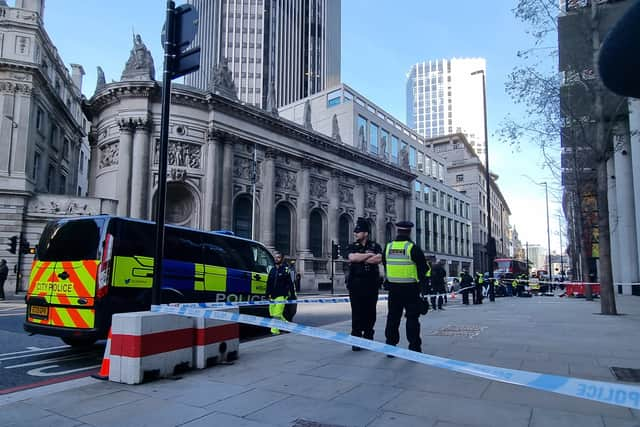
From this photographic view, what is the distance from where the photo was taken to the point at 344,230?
4334 cm

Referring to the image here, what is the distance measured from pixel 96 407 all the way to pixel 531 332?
26.2 ft

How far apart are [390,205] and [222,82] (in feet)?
83.6

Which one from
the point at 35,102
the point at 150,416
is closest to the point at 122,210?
the point at 35,102

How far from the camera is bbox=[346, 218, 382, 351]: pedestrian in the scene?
654 centimetres

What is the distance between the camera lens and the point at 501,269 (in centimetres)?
4022

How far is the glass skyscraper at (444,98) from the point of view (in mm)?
152625

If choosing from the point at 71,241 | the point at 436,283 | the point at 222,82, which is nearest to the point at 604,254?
the point at 436,283

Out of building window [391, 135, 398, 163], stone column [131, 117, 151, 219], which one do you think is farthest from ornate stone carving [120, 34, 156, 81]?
building window [391, 135, 398, 163]

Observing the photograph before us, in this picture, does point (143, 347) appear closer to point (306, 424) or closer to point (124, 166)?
point (306, 424)

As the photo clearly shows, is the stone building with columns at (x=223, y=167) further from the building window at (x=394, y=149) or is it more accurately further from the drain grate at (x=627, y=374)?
the drain grate at (x=627, y=374)

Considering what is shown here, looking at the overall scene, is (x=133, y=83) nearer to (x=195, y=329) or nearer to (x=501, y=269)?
(x=195, y=329)

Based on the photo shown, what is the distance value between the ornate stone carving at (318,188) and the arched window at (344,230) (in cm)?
380

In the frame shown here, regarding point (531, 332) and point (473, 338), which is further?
point (531, 332)

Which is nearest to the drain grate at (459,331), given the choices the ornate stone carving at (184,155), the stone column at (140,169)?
the stone column at (140,169)
